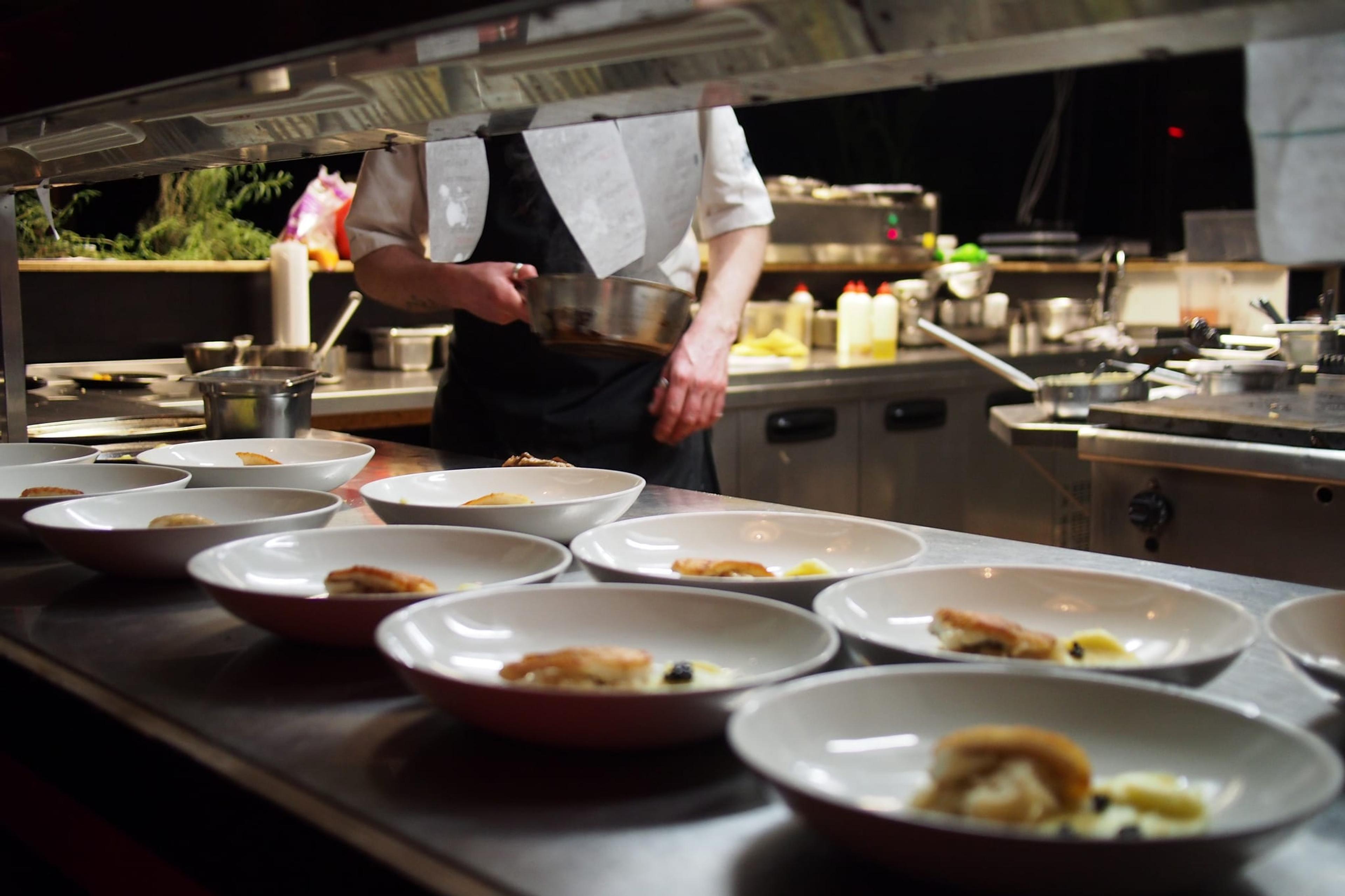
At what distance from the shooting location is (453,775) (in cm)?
72

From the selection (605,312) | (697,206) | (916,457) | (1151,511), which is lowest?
(916,457)

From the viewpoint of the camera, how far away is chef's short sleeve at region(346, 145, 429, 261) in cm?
248

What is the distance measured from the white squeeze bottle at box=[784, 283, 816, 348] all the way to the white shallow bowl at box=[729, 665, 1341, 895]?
403 cm

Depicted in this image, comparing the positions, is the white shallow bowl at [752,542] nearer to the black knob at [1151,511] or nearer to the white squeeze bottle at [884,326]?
the black knob at [1151,511]

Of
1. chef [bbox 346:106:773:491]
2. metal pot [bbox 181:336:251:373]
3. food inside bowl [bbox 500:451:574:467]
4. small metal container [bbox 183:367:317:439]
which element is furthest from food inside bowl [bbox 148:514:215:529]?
metal pot [bbox 181:336:251:373]

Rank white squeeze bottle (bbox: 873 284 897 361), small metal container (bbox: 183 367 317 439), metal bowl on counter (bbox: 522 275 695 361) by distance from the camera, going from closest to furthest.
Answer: metal bowl on counter (bbox: 522 275 695 361) → small metal container (bbox: 183 367 317 439) → white squeeze bottle (bbox: 873 284 897 361)

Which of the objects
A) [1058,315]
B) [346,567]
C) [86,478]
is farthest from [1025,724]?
[1058,315]

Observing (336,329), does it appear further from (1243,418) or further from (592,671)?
(592,671)

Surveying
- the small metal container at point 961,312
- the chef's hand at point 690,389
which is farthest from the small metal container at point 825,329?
the chef's hand at point 690,389

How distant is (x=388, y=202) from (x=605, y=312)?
0.90 metres

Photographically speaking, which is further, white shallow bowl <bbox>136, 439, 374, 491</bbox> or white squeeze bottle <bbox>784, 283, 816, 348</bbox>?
white squeeze bottle <bbox>784, 283, 816, 348</bbox>

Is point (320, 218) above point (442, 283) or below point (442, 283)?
above

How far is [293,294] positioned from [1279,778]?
3410 mm

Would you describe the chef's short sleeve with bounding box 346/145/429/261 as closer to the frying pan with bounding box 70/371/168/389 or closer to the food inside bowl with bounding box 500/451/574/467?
the food inside bowl with bounding box 500/451/574/467
